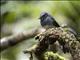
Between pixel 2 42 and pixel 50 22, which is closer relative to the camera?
pixel 50 22

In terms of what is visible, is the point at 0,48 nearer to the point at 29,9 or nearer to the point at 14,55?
the point at 14,55

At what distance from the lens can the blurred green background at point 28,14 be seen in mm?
3163

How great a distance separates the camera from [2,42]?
1.84m

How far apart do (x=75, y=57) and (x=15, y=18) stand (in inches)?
109

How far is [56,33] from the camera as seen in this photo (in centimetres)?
102

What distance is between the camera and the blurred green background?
3.16 metres

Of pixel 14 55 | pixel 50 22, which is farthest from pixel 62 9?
pixel 50 22

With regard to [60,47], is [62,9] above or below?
below

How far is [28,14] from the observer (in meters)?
3.71

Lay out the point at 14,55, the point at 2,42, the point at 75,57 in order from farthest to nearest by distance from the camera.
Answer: the point at 14,55 → the point at 2,42 → the point at 75,57

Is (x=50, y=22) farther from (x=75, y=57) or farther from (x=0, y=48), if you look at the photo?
(x=0, y=48)

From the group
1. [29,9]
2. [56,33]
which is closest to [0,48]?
[56,33]

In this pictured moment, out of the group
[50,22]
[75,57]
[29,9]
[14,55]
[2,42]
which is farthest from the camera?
[29,9]

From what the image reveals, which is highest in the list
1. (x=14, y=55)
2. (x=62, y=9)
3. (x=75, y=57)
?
(x=75, y=57)
